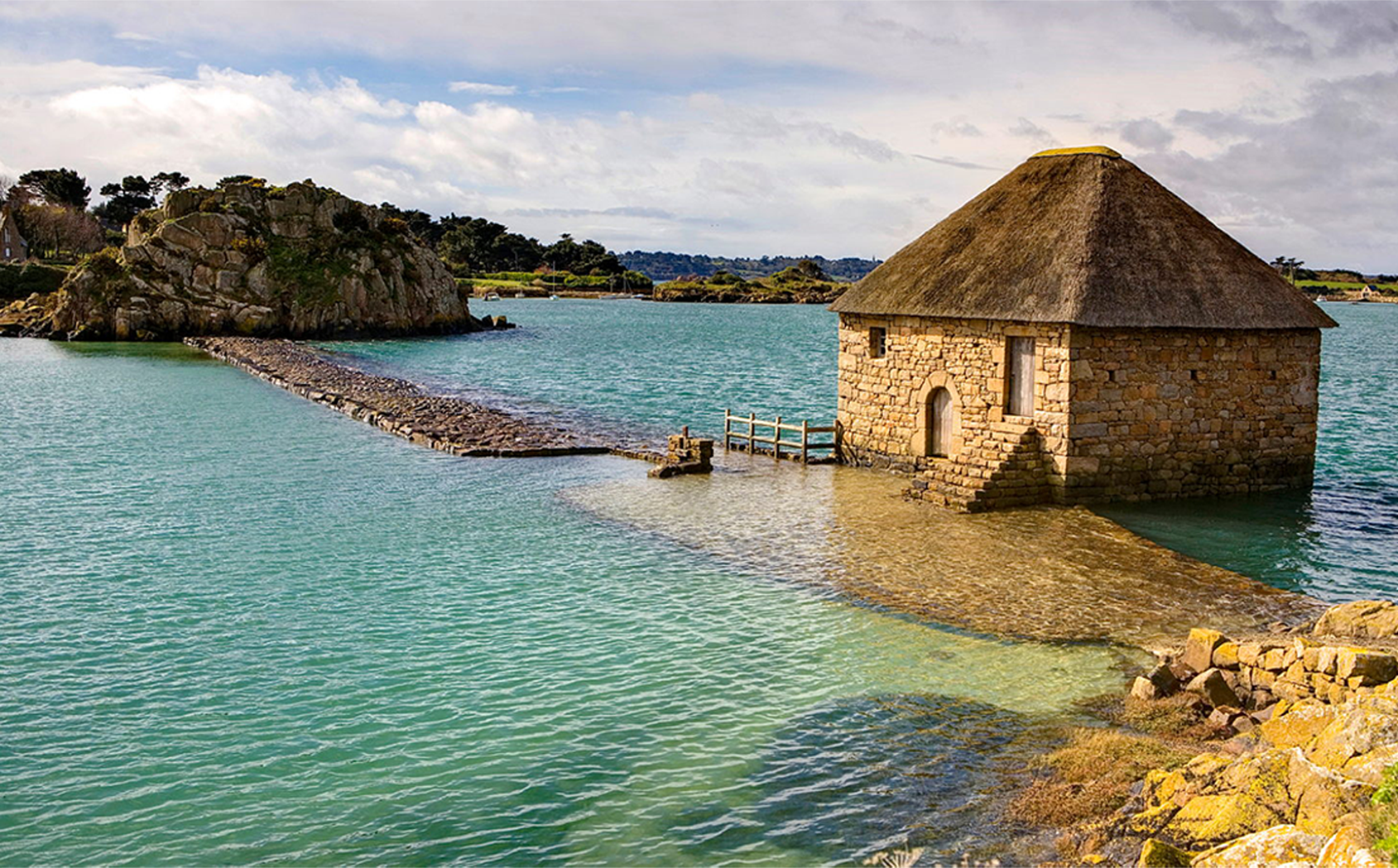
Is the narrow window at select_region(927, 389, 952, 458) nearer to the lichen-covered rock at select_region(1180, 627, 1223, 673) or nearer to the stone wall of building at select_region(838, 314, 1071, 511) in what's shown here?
the stone wall of building at select_region(838, 314, 1071, 511)

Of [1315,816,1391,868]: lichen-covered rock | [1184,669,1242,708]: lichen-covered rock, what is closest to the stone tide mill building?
[1184,669,1242,708]: lichen-covered rock

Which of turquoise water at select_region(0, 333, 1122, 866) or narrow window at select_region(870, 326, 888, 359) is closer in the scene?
turquoise water at select_region(0, 333, 1122, 866)

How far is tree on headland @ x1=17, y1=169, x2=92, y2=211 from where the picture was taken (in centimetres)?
12675

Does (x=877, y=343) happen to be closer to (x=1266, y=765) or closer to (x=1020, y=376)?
(x=1020, y=376)

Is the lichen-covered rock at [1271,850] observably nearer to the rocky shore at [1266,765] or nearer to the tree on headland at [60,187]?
the rocky shore at [1266,765]

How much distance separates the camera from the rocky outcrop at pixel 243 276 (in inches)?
2881

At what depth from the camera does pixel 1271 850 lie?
7953 millimetres

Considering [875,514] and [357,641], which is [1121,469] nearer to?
[875,514]

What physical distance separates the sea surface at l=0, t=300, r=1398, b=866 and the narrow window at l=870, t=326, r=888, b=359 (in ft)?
22.5

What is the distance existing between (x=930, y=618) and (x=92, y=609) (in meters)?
12.6

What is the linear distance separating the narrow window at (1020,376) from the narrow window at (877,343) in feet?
14.0

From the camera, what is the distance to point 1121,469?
24375 millimetres

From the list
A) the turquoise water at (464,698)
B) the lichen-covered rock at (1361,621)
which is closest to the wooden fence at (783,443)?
the turquoise water at (464,698)

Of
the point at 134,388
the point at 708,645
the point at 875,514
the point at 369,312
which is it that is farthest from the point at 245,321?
the point at 708,645
